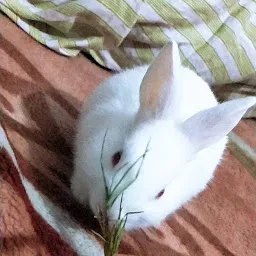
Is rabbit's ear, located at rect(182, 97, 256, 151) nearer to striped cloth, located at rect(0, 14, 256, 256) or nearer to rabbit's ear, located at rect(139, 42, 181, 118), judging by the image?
rabbit's ear, located at rect(139, 42, 181, 118)

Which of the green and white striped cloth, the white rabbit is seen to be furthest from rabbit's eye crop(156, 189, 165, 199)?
the green and white striped cloth

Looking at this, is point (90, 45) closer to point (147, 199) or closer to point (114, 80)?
point (114, 80)

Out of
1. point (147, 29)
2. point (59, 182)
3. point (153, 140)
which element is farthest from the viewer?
point (147, 29)

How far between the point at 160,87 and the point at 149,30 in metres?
0.45

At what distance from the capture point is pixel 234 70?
4.71ft

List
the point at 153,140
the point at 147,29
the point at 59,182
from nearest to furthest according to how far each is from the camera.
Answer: the point at 153,140 → the point at 59,182 → the point at 147,29

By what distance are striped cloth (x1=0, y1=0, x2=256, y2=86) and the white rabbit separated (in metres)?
0.31

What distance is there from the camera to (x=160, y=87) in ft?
3.09

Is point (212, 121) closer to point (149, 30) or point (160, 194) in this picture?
point (160, 194)

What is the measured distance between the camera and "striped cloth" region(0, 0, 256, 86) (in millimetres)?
1309

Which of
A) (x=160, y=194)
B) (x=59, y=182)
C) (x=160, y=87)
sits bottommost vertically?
(x=59, y=182)

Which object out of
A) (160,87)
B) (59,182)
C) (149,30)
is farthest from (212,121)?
(149,30)

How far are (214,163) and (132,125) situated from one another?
0.25 m

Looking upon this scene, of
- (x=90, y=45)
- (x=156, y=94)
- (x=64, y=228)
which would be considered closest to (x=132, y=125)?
(x=156, y=94)
